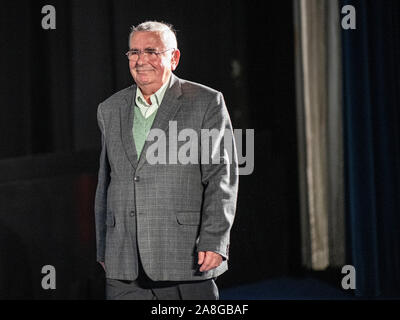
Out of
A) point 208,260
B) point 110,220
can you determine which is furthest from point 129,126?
point 208,260

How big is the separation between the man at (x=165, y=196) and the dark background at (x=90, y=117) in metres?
1.03

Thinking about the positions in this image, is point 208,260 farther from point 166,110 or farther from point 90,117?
point 90,117

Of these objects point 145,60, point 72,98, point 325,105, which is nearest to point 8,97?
point 72,98

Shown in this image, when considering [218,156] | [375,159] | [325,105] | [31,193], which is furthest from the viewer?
[325,105]

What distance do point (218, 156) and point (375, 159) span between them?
1765 mm

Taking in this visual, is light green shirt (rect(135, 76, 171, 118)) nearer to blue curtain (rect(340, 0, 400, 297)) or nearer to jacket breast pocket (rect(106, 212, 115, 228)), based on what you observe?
jacket breast pocket (rect(106, 212, 115, 228))

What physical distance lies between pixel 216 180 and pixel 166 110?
304mm

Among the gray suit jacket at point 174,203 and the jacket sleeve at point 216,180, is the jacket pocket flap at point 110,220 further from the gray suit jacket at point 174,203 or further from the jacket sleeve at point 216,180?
the jacket sleeve at point 216,180

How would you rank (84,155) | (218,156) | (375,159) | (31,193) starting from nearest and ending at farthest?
(218,156)
(31,193)
(84,155)
(375,159)

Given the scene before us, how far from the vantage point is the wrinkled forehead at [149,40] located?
248 centimetres

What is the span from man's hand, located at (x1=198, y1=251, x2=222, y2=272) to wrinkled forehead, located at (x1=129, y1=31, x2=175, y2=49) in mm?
752

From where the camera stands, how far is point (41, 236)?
11.2ft

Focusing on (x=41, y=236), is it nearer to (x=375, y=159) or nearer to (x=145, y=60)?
(x=145, y=60)
